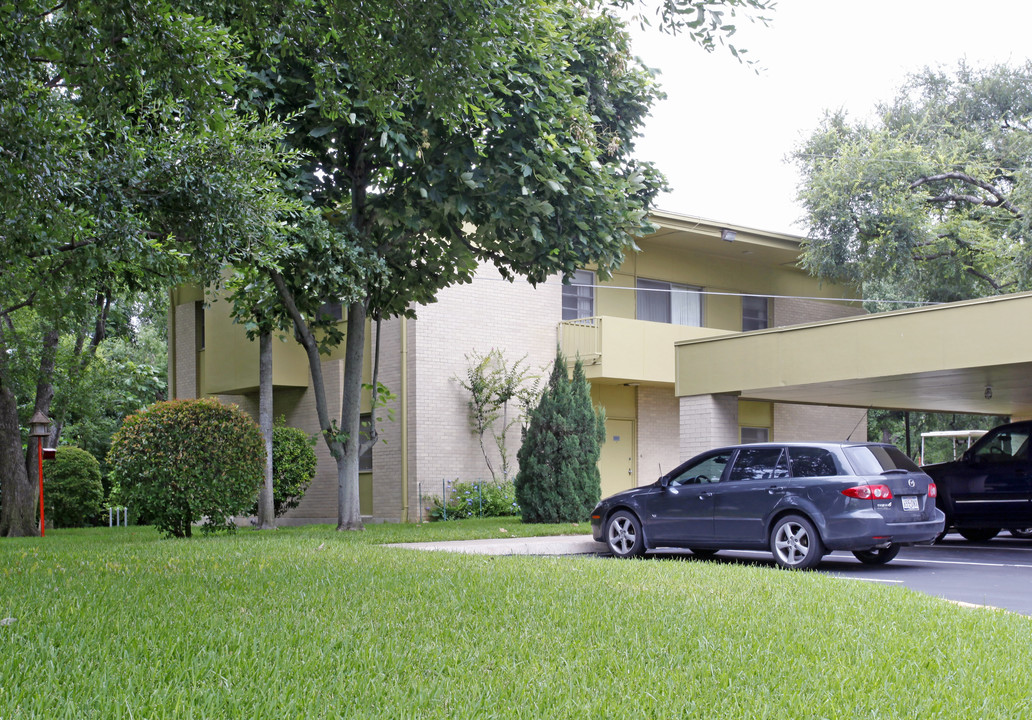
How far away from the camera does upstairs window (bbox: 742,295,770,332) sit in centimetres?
2959

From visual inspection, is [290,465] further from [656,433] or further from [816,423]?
[816,423]

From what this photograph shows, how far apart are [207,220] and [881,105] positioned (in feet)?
94.1

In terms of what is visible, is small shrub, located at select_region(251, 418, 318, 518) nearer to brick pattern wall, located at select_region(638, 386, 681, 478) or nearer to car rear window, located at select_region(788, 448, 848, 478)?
brick pattern wall, located at select_region(638, 386, 681, 478)

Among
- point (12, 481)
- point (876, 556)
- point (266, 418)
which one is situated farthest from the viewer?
point (12, 481)

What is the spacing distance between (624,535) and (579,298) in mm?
12605

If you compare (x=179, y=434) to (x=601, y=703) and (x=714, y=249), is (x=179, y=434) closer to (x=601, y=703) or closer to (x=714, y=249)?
(x=601, y=703)

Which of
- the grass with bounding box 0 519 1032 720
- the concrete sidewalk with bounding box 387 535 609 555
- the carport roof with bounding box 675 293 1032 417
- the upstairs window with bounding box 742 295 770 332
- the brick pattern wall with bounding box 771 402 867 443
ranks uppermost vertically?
the upstairs window with bounding box 742 295 770 332

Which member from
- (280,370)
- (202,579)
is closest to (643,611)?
(202,579)

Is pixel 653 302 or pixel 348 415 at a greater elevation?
pixel 653 302

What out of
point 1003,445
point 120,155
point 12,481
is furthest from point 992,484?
point 12,481

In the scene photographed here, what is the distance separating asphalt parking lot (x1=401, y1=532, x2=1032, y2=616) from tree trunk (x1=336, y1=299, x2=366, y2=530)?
225 cm

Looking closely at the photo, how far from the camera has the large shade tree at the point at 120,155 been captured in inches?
372

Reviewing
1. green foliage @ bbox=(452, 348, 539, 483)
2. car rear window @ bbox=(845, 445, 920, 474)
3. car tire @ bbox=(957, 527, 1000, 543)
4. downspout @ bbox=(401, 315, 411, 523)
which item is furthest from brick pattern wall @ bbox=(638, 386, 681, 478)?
car rear window @ bbox=(845, 445, 920, 474)

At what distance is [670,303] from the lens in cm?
2784
